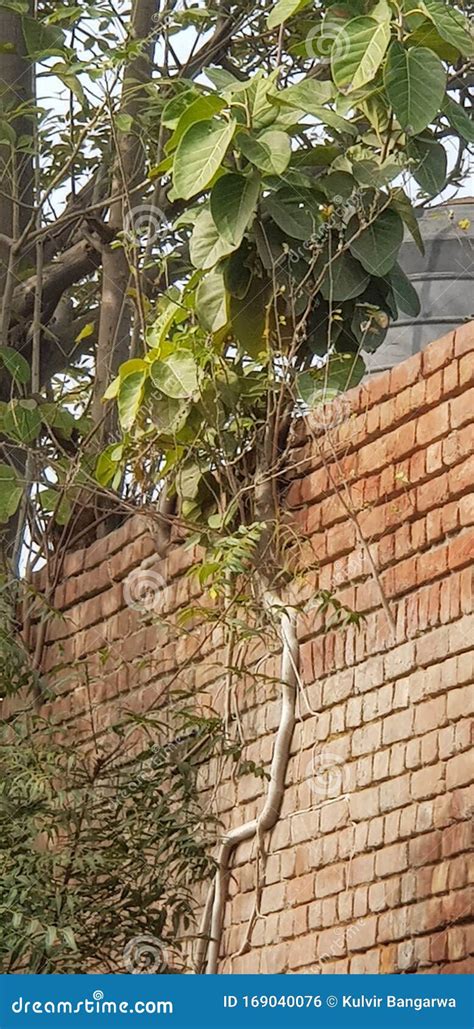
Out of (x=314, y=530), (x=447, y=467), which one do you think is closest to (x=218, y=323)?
(x=314, y=530)

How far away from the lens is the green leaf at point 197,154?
361 centimetres

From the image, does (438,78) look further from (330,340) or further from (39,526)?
(39,526)

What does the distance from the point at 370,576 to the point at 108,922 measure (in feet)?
3.55

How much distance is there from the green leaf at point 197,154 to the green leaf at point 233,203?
47 millimetres

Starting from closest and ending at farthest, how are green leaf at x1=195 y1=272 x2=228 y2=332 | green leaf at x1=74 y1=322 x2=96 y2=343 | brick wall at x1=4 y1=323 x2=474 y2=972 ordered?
brick wall at x1=4 y1=323 x2=474 y2=972, green leaf at x1=195 y1=272 x2=228 y2=332, green leaf at x1=74 y1=322 x2=96 y2=343

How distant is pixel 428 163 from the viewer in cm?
376

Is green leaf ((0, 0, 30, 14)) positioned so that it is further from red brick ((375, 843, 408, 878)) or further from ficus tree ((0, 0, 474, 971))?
red brick ((375, 843, 408, 878))

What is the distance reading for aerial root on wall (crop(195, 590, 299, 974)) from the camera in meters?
3.61

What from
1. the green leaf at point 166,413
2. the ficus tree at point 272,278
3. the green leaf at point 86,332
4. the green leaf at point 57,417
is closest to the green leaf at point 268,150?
the ficus tree at point 272,278

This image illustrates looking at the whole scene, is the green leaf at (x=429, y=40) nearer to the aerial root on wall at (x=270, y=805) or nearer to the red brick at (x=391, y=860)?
the aerial root on wall at (x=270, y=805)

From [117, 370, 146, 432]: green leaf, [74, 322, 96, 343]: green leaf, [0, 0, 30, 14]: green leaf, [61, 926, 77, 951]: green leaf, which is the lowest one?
[61, 926, 77, 951]: green leaf

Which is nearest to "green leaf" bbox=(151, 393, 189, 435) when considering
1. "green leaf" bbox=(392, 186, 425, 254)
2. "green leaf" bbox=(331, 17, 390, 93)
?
"green leaf" bbox=(392, 186, 425, 254)

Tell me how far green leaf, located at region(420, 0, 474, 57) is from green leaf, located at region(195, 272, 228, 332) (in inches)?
29.3

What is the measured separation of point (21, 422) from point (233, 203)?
55.6 inches
